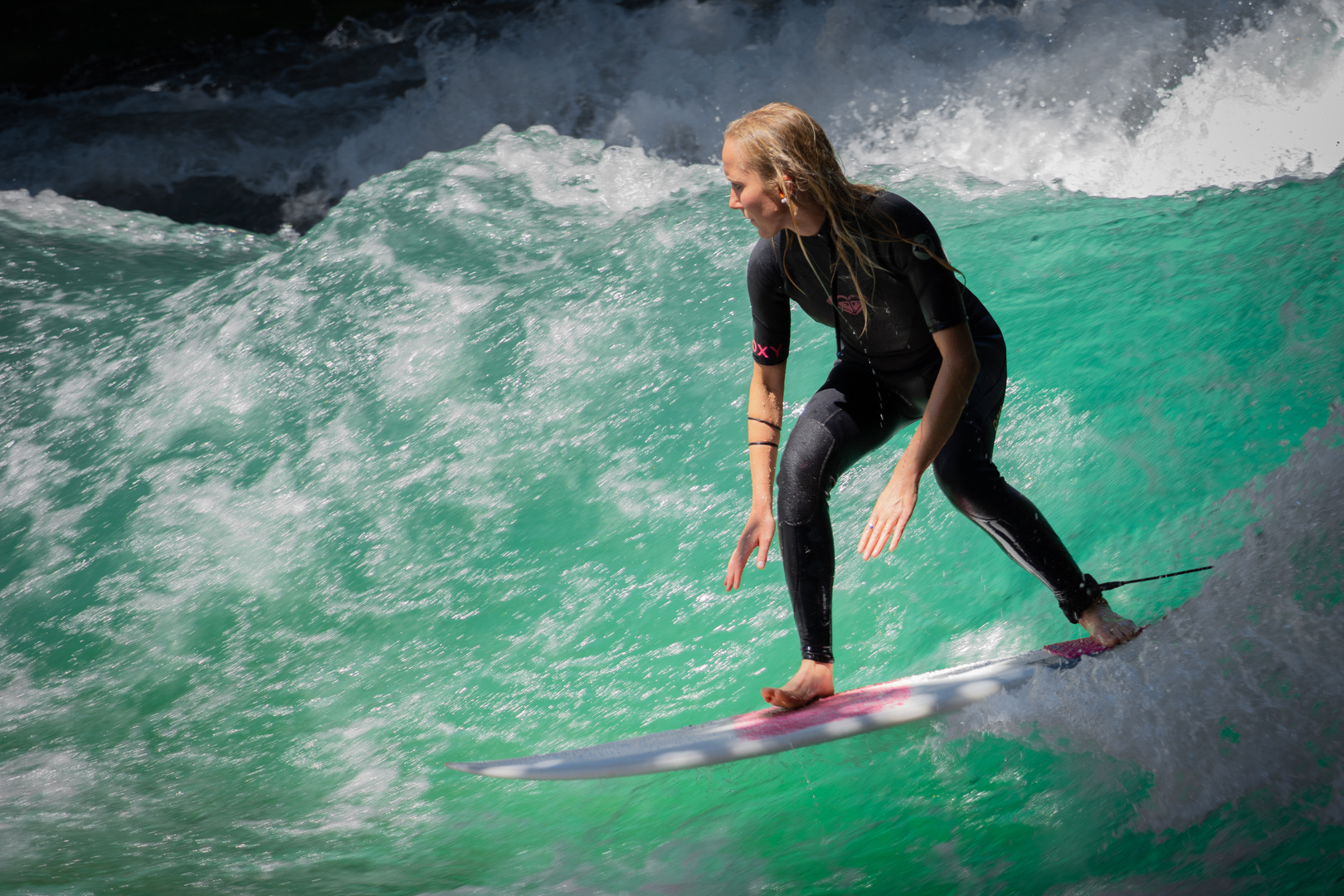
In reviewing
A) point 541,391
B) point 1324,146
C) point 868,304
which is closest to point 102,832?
point 541,391

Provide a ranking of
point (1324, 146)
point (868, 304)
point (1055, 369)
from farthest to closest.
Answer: point (1324, 146) → point (1055, 369) → point (868, 304)

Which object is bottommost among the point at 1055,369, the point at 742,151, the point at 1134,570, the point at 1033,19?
the point at 1134,570

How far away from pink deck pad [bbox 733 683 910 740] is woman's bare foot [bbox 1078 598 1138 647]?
0.47 m

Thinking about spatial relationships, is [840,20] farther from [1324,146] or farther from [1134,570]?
[1134,570]

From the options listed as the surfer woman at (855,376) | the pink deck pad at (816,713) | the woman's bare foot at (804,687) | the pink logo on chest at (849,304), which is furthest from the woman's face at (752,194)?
the pink deck pad at (816,713)

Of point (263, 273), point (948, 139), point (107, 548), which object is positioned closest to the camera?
point (107, 548)

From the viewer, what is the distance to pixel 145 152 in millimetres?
8195

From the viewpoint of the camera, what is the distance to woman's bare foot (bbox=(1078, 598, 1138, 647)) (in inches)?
90.3

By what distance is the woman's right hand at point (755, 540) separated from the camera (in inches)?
87.6

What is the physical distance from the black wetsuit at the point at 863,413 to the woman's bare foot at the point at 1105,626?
0.04 meters

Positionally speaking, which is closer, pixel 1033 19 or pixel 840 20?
pixel 1033 19

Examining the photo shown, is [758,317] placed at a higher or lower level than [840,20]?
lower

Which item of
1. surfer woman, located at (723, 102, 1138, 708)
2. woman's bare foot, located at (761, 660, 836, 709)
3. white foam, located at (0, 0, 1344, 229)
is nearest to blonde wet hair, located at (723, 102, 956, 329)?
surfer woman, located at (723, 102, 1138, 708)

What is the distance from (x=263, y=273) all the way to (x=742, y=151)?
14.5ft
